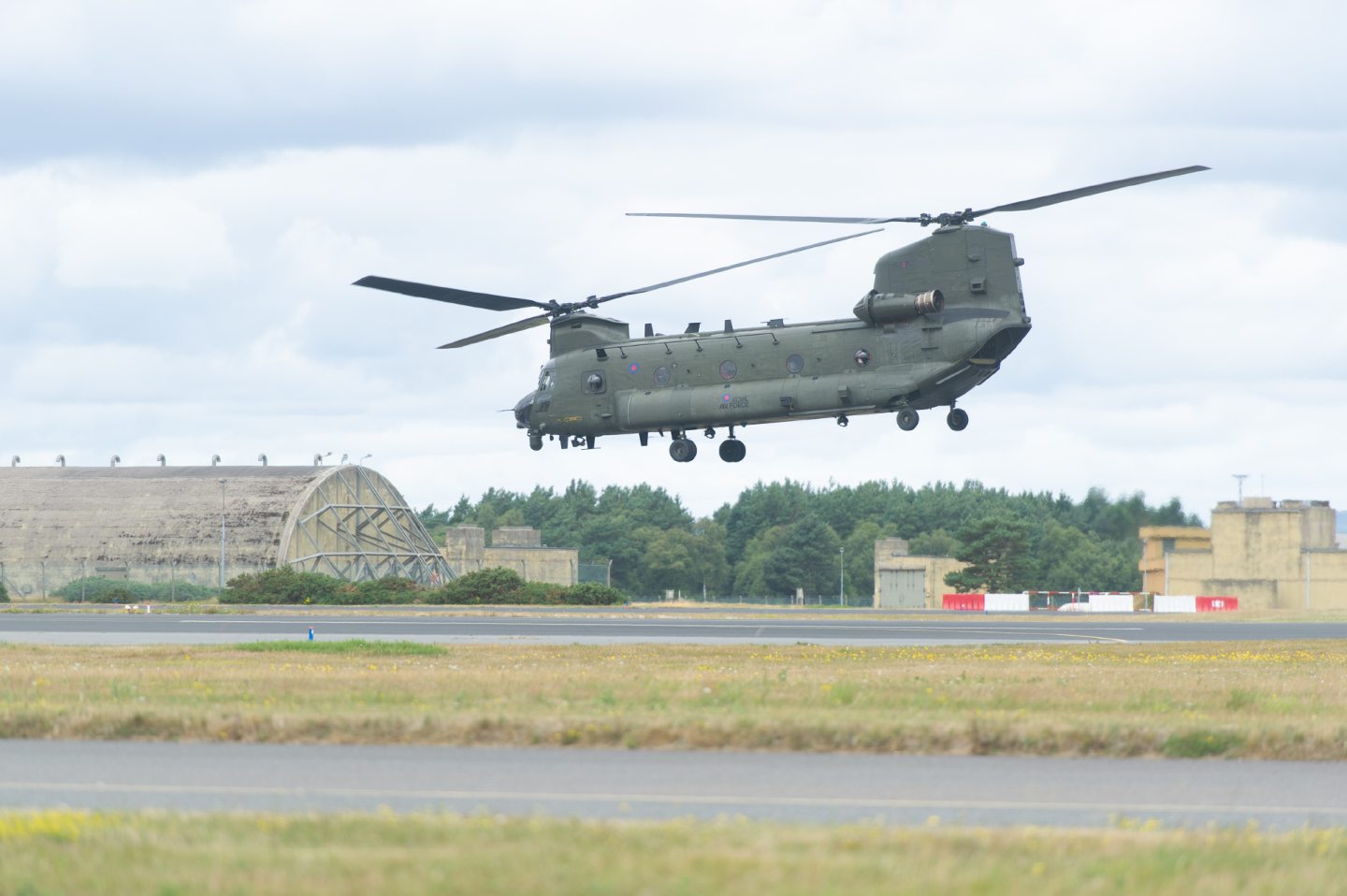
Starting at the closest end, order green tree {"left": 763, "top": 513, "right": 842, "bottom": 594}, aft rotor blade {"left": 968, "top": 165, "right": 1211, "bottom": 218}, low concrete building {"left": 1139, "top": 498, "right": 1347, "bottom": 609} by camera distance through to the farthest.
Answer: aft rotor blade {"left": 968, "top": 165, "right": 1211, "bottom": 218} < low concrete building {"left": 1139, "top": 498, "right": 1347, "bottom": 609} < green tree {"left": 763, "top": 513, "right": 842, "bottom": 594}

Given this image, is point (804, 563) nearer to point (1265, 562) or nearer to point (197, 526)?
point (1265, 562)

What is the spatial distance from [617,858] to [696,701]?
11.8 metres

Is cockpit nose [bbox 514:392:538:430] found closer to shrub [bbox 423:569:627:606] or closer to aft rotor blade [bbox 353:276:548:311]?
aft rotor blade [bbox 353:276:548:311]

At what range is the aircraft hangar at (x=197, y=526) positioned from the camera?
104875 millimetres

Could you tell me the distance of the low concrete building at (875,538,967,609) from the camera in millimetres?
138625

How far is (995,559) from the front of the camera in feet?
446

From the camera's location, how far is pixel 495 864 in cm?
996

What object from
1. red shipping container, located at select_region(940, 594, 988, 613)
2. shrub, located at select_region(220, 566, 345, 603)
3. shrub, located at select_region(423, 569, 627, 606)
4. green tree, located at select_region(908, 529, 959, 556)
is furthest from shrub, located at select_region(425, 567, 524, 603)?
green tree, located at select_region(908, 529, 959, 556)

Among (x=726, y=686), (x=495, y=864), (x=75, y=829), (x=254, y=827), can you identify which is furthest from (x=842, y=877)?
(x=726, y=686)

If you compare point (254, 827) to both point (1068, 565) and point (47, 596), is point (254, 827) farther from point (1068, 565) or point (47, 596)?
point (1068, 565)

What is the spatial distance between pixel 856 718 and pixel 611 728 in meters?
2.92

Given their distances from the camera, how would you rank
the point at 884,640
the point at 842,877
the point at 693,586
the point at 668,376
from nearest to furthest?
the point at 842,877
the point at 884,640
the point at 668,376
the point at 693,586

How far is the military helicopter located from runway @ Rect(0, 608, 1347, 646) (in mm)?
5966

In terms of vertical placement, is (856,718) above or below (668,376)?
below
